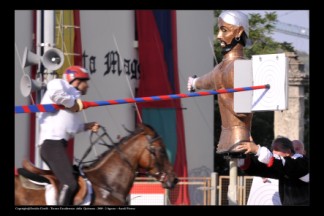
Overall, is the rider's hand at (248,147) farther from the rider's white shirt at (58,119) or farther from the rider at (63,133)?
the rider at (63,133)

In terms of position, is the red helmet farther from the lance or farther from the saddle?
the lance

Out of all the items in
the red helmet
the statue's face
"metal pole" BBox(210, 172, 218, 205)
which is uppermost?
the statue's face

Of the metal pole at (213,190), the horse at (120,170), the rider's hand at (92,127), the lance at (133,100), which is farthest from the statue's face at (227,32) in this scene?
the metal pole at (213,190)

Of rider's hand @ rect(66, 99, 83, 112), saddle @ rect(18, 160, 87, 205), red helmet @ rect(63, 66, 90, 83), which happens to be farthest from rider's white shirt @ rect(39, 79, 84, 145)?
rider's hand @ rect(66, 99, 83, 112)

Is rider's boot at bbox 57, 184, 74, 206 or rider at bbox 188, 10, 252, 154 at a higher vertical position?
rider at bbox 188, 10, 252, 154

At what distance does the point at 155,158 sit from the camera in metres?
8.88

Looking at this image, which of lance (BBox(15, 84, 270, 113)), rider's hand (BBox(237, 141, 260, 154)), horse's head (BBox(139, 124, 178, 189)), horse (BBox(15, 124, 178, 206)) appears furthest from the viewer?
horse's head (BBox(139, 124, 178, 189))

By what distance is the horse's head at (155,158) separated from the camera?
8812 mm

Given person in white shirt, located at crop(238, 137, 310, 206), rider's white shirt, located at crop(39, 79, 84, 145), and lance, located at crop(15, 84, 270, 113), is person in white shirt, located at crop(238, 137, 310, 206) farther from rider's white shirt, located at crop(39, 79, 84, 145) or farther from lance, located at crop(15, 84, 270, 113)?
rider's white shirt, located at crop(39, 79, 84, 145)

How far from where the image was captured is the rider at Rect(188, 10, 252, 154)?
614cm

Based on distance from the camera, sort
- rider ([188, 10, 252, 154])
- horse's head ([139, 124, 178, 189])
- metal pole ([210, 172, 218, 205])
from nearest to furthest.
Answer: rider ([188, 10, 252, 154]), horse's head ([139, 124, 178, 189]), metal pole ([210, 172, 218, 205])

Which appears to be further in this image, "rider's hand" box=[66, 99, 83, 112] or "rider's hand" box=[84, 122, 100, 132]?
"rider's hand" box=[84, 122, 100, 132]
